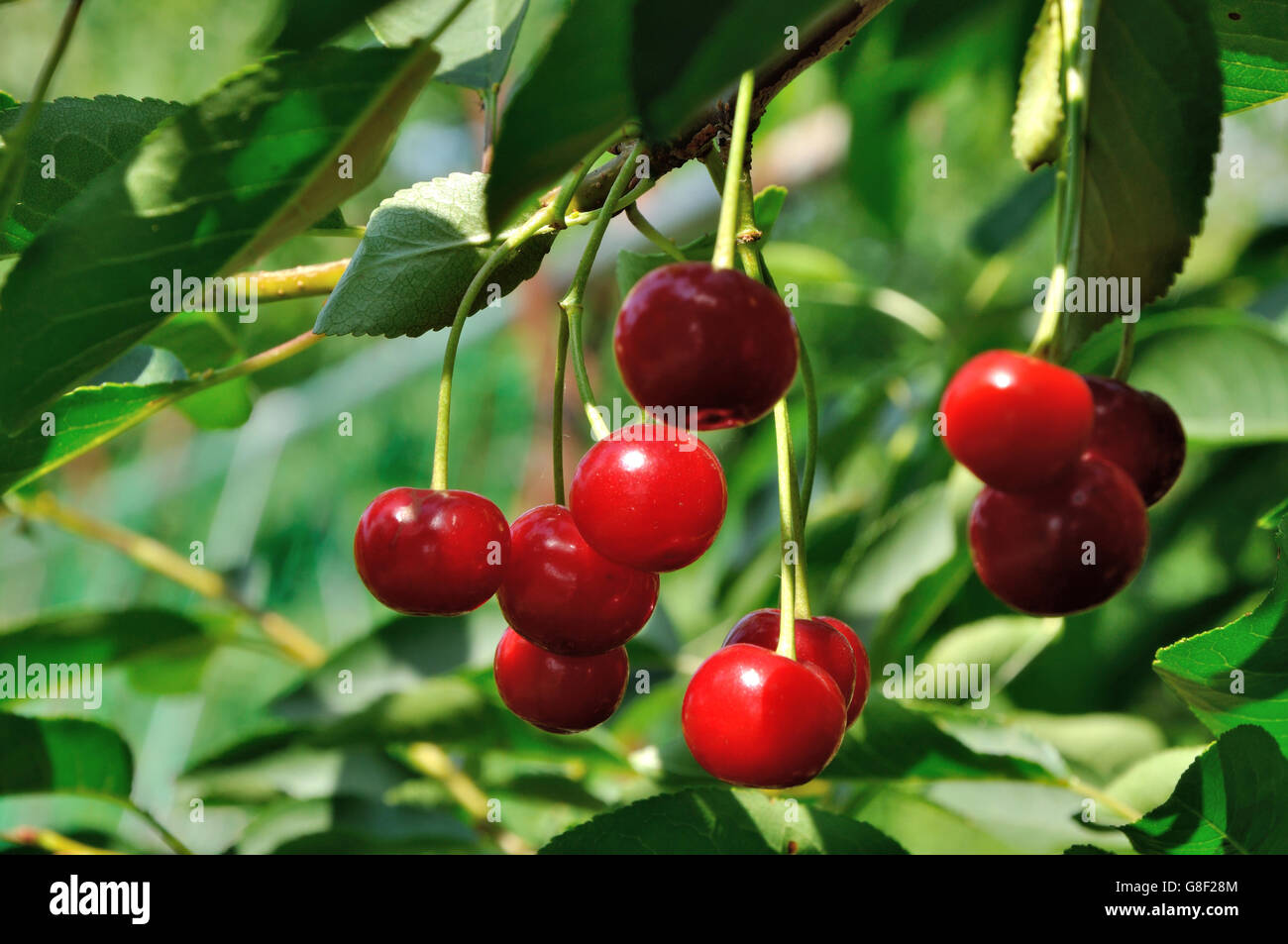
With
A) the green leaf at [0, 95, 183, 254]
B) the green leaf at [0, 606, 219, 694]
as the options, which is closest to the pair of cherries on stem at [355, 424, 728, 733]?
the green leaf at [0, 95, 183, 254]

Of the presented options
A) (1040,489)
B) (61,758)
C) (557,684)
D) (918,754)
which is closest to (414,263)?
(557,684)

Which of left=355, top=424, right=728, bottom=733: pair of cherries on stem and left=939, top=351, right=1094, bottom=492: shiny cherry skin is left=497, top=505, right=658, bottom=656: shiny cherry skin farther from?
left=939, top=351, right=1094, bottom=492: shiny cherry skin

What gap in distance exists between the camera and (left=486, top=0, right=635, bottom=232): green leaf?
43 centimetres

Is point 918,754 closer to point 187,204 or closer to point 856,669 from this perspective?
point 856,669

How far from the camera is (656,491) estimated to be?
589mm

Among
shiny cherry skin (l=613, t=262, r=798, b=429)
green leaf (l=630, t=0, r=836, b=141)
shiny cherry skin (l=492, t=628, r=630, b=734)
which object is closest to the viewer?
green leaf (l=630, t=0, r=836, b=141)

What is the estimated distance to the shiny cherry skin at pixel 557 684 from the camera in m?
0.71

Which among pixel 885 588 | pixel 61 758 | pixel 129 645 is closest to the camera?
pixel 61 758

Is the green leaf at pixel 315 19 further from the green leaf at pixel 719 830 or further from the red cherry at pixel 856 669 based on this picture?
the green leaf at pixel 719 830

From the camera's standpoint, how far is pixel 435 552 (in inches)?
25.7

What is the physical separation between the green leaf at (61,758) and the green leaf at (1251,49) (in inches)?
43.7

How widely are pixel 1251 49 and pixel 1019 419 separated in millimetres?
447

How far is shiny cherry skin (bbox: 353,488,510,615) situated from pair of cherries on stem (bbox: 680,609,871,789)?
0.48 feet

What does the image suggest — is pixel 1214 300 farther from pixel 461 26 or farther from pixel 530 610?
pixel 530 610
